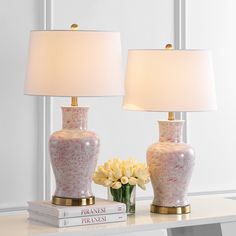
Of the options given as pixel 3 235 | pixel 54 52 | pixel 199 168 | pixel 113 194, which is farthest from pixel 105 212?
pixel 199 168

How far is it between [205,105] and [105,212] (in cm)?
43

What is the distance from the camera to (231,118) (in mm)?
3021

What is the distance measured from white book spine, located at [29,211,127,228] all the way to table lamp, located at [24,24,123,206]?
0.21 ft

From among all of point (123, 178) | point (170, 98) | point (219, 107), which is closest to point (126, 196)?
point (123, 178)

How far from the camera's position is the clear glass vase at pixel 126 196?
2240 mm

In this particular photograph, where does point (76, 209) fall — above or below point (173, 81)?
below

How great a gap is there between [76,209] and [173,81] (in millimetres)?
472

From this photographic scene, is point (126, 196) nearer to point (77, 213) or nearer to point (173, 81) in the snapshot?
point (77, 213)

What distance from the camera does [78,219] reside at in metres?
2.06

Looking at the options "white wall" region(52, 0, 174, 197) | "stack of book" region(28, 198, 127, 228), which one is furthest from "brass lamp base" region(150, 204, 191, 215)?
"white wall" region(52, 0, 174, 197)

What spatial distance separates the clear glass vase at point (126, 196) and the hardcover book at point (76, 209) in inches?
2.6

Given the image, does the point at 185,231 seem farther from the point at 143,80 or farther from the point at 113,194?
the point at 143,80

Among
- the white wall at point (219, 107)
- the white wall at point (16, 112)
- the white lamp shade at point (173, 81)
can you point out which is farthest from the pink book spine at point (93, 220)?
the white wall at point (219, 107)

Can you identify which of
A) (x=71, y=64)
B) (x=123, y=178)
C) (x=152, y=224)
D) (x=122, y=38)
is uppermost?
(x=122, y=38)
